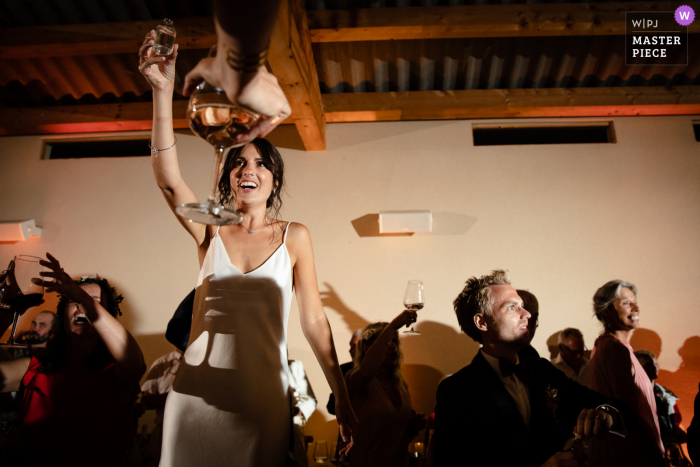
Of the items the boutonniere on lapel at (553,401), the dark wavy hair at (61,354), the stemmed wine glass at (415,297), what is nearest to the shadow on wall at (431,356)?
the stemmed wine glass at (415,297)

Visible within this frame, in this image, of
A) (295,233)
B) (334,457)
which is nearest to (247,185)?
(295,233)

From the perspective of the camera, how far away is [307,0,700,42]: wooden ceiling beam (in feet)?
12.0

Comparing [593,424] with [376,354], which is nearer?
[593,424]

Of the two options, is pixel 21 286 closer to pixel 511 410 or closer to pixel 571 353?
pixel 511 410

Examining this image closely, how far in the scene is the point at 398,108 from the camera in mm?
4547

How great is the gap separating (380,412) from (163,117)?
2297mm

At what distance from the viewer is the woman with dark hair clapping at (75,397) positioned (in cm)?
180

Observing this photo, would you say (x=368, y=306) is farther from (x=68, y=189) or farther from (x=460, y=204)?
(x=68, y=189)

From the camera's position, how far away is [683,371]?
13.0 ft

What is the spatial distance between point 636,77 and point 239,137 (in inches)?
210

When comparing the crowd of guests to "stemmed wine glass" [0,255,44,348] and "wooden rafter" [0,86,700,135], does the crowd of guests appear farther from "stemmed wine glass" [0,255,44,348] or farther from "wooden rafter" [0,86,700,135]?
"wooden rafter" [0,86,700,135]

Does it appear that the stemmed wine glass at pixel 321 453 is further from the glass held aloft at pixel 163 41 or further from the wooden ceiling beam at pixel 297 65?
the wooden ceiling beam at pixel 297 65

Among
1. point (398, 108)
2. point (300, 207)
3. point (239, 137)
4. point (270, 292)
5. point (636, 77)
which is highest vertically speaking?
point (636, 77)

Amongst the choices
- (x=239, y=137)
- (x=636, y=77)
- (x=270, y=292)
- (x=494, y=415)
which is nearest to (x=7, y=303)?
(x=270, y=292)
